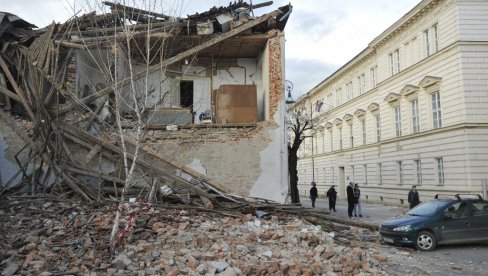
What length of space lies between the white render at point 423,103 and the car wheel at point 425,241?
39.4ft

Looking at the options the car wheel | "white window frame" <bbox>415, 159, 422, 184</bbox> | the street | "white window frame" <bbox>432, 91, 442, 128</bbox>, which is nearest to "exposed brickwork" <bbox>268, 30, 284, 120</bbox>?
the street

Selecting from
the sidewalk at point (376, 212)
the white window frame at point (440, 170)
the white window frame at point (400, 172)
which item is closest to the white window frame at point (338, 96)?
the white window frame at point (400, 172)

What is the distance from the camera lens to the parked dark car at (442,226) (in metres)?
11.8

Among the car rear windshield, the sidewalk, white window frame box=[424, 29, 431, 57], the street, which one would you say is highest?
white window frame box=[424, 29, 431, 57]

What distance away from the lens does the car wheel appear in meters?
11.8

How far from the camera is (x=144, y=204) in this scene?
1019 cm

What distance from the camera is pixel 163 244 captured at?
8.38 m

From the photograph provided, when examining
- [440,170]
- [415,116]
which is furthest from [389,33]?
[440,170]

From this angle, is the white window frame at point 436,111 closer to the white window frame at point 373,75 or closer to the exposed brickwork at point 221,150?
the white window frame at point 373,75

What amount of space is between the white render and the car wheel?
473 inches

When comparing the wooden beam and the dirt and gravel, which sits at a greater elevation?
the wooden beam

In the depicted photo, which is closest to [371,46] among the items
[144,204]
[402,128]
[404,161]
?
[402,128]

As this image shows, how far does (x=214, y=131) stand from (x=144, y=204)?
14.4 ft

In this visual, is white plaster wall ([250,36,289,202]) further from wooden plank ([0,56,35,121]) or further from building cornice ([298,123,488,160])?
building cornice ([298,123,488,160])
